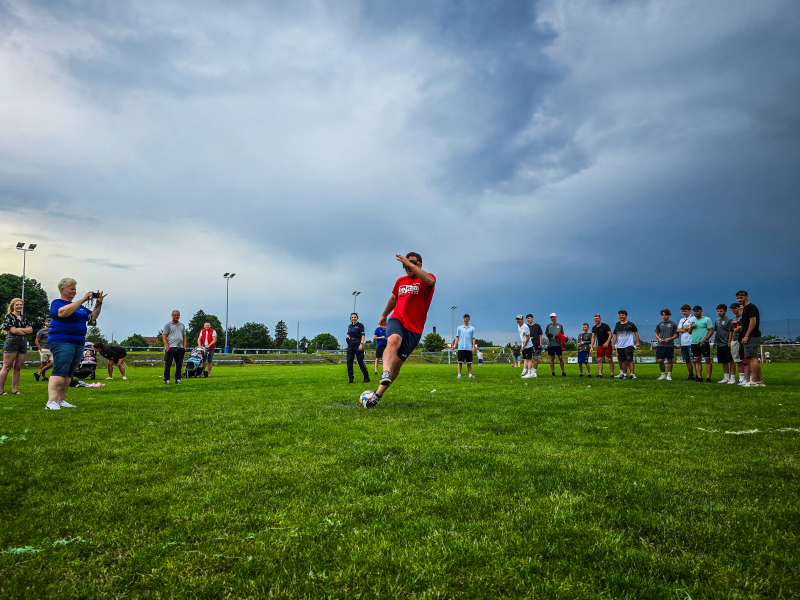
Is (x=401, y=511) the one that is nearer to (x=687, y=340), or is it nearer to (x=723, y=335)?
(x=723, y=335)

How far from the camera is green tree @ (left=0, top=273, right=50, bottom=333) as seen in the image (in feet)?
234

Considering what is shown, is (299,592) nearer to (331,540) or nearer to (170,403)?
(331,540)

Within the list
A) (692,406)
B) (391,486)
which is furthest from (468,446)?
(692,406)

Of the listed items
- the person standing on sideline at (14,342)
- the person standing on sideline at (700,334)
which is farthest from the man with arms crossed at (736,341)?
the person standing on sideline at (14,342)

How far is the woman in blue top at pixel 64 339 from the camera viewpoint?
7.39 meters

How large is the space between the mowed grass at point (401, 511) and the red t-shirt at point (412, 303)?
227 cm

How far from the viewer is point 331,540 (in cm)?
234

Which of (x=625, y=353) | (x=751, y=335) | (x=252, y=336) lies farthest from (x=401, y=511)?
(x=252, y=336)

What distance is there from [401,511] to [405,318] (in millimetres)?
4589

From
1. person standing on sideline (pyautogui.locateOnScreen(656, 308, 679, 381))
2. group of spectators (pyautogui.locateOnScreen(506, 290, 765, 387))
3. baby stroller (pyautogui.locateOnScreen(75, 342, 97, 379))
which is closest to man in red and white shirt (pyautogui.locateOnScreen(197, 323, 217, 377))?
baby stroller (pyautogui.locateOnScreen(75, 342, 97, 379))

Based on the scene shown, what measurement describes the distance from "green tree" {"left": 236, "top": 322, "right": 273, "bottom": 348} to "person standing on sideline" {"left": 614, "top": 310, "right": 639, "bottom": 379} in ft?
377

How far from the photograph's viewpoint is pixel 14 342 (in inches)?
399

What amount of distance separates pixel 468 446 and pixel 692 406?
5.34 m

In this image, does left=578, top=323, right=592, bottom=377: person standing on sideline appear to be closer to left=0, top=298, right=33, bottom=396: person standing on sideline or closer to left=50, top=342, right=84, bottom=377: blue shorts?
left=50, top=342, right=84, bottom=377: blue shorts
